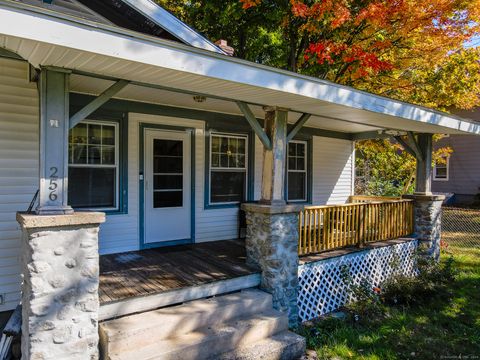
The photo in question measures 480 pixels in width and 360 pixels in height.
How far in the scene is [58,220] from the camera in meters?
2.84

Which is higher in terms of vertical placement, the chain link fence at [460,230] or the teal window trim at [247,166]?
the teal window trim at [247,166]

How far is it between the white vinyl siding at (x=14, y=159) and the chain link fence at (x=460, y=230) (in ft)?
29.7

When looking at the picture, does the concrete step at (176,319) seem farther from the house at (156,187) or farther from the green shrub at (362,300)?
the green shrub at (362,300)

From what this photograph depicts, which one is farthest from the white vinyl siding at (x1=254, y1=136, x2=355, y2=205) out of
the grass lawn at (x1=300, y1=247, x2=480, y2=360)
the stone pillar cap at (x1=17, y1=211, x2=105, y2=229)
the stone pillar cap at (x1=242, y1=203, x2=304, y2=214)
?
the stone pillar cap at (x1=17, y1=211, x2=105, y2=229)

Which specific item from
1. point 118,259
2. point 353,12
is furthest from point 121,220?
point 353,12

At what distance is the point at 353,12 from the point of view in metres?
8.27

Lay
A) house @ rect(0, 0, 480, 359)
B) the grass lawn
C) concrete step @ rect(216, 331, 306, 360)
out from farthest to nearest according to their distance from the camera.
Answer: the grass lawn, concrete step @ rect(216, 331, 306, 360), house @ rect(0, 0, 480, 359)

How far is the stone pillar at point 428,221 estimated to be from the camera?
279 inches

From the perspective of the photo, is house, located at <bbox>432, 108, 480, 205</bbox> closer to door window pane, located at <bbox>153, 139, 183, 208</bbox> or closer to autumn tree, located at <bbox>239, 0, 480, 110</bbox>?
autumn tree, located at <bbox>239, 0, 480, 110</bbox>

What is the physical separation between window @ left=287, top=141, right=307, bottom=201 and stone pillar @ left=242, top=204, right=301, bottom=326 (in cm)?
300

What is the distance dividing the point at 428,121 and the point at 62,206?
221 inches

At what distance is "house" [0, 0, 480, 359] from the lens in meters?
2.86

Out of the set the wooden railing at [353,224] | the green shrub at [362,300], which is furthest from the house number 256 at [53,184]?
the green shrub at [362,300]

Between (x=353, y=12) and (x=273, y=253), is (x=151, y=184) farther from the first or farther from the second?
(x=353, y=12)
